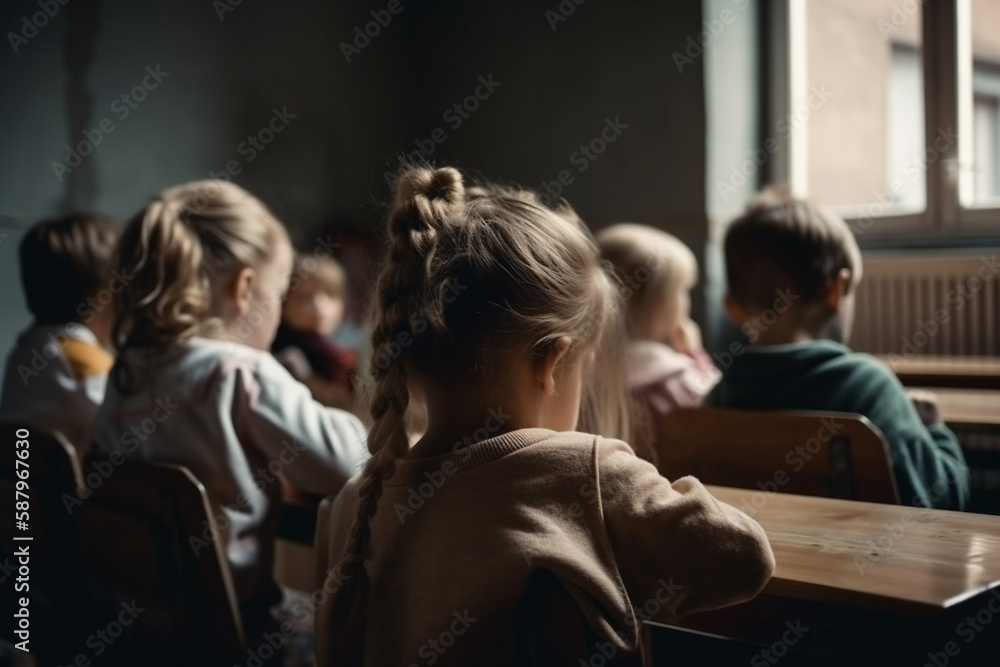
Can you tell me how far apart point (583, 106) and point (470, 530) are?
363cm

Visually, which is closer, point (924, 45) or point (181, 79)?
point (924, 45)

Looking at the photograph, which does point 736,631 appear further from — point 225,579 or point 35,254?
point 35,254

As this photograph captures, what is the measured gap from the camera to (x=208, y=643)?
51.2 inches

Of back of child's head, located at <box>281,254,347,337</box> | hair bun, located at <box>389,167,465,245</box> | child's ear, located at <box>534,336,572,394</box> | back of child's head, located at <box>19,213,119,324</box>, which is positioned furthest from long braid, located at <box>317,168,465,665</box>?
back of child's head, located at <box>281,254,347,337</box>

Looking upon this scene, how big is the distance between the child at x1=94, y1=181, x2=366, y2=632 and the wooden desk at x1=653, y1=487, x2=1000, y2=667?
0.73 m

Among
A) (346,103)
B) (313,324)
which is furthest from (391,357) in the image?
(346,103)

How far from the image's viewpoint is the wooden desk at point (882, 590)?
76 cm

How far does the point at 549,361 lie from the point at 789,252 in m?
0.95

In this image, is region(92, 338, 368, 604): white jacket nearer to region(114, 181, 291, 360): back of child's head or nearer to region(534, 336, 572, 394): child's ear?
region(114, 181, 291, 360): back of child's head

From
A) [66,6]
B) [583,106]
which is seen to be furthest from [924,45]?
[66,6]

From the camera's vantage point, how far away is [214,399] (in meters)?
1.46

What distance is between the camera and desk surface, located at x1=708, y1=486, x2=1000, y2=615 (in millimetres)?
750

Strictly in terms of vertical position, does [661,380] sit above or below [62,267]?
below

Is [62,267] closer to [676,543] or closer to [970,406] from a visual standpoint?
[676,543]
